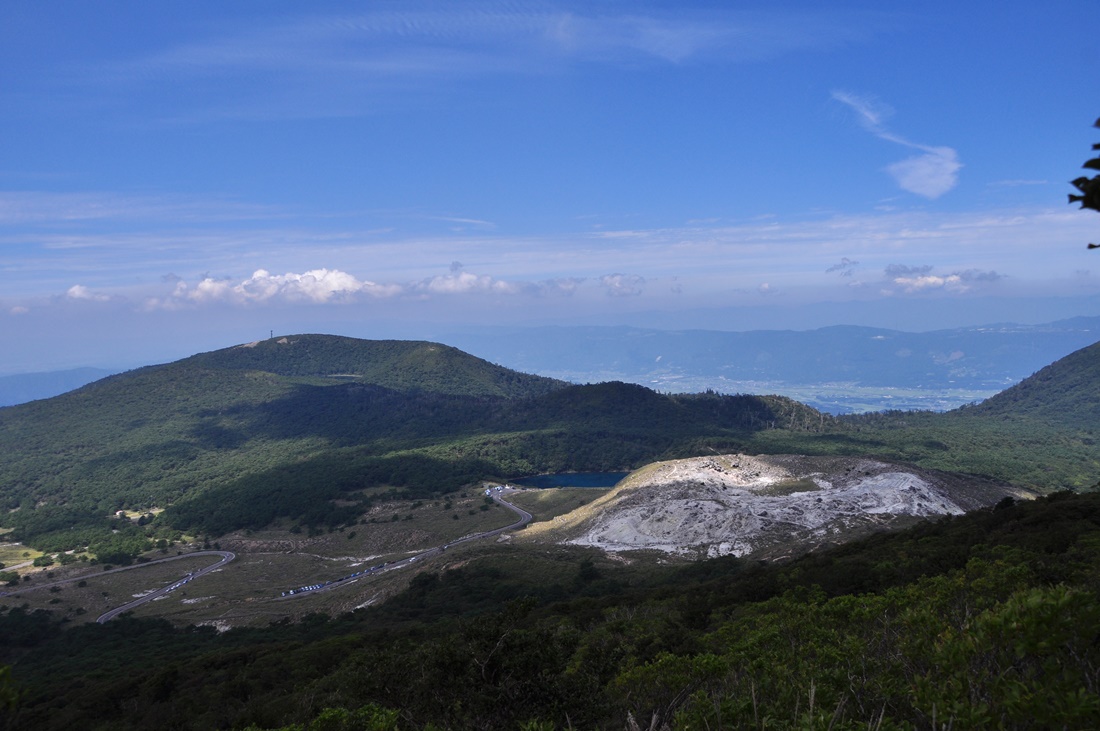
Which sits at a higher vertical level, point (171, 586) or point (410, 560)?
point (410, 560)

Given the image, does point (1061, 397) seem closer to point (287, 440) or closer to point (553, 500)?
point (553, 500)

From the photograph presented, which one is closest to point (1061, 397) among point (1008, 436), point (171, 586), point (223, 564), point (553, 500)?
point (1008, 436)

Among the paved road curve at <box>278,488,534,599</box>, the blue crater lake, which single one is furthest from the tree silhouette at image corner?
the blue crater lake

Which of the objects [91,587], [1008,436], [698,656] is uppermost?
[698,656]

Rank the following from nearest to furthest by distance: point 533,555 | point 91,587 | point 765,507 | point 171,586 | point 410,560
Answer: point 533,555, point 765,507, point 91,587, point 171,586, point 410,560

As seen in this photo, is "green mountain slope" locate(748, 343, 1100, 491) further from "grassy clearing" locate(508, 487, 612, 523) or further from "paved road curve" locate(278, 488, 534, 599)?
"paved road curve" locate(278, 488, 534, 599)

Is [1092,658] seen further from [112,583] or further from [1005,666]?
[112,583]

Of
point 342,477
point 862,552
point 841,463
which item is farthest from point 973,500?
point 342,477
